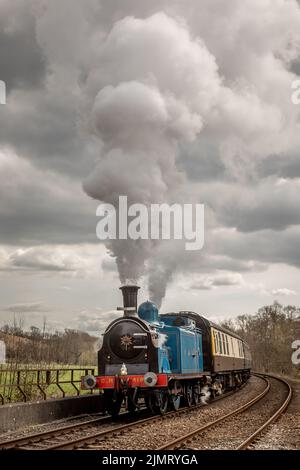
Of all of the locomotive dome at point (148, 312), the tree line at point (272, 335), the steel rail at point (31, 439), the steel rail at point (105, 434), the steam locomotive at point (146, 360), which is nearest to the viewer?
the steel rail at point (105, 434)

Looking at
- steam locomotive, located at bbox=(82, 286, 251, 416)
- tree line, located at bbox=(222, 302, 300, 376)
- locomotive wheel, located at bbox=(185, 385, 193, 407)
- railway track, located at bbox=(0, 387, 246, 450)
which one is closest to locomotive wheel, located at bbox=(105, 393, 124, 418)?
steam locomotive, located at bbox=(82, 286, 251, 416)

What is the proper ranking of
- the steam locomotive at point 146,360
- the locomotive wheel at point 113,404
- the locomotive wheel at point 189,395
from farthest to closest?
the locomotive wheel at point 189,395 < the locomotive wheel at point 113,404 < the steam locomotive at point 146,360

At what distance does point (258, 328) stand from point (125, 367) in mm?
52244

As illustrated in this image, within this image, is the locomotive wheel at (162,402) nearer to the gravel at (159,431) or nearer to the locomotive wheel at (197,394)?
the gravel at (159,431)

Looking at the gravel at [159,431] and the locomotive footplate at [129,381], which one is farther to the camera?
the locomotive footplate at [129,381]

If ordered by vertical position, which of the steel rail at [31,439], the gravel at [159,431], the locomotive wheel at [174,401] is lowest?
the gravel at [159,431]

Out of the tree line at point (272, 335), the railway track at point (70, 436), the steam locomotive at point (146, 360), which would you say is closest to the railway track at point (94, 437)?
the railway track at point (70, 436)

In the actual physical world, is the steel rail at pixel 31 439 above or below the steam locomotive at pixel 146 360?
below

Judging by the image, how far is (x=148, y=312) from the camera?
1470cm

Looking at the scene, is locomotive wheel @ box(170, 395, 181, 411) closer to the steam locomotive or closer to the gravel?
the steam locomotive

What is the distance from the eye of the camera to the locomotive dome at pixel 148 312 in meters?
14.7

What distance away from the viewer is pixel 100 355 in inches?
551

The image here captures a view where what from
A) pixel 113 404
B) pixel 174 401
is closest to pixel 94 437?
pixel 113 404
